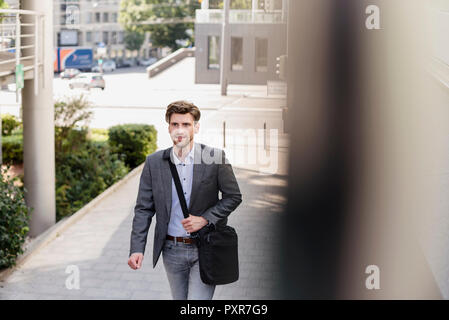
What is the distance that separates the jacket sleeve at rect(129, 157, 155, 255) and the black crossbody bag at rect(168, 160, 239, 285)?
0.33ft

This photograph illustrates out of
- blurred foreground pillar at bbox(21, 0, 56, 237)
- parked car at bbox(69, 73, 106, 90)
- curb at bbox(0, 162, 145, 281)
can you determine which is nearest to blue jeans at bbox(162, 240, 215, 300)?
curb at bbox(0, 162, 145, 281)

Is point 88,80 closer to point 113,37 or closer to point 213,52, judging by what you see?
point 213,52

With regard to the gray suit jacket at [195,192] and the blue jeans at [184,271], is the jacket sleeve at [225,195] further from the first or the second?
the blue jeans at [184,271]

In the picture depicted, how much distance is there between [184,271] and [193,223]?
24 cm

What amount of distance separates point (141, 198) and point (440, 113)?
1.09 m

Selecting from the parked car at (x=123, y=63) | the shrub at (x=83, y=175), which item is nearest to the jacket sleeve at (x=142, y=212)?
the shrub at (x=83, y=175)

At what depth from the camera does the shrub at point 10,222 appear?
5.24 meters

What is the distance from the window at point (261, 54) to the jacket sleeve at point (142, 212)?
62 centimetres

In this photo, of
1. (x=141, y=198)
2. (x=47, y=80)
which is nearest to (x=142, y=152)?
(x=47, y=80)

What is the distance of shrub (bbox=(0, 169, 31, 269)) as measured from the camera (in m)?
5.24

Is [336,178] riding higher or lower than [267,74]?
lower

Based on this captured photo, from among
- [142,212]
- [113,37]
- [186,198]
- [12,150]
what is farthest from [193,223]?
[113,37]

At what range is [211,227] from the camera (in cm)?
225

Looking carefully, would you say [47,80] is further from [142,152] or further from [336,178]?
[336,178]
